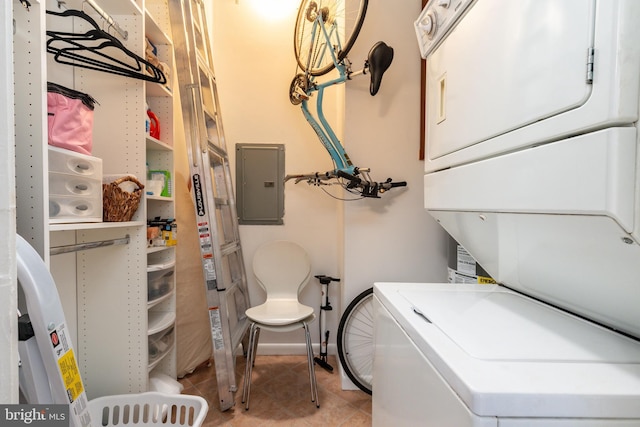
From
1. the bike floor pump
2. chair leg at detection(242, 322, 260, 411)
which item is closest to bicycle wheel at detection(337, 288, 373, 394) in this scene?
the bike floor pump

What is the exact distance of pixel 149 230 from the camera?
4.98 ft

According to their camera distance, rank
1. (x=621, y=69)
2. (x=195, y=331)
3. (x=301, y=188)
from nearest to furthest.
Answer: (x=621, y=69) < (x=195, y=331) < (x=301, y=188)

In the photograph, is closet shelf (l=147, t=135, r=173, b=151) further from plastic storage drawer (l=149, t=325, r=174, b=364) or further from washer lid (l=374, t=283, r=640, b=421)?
washer lid (l=374, t=283, r=640, b=421)

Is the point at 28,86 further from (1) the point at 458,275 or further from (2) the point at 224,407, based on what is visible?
(1) the point at 458,275

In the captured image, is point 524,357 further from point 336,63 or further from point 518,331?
point 336,63

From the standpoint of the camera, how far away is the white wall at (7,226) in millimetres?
452

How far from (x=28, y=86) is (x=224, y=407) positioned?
167cm

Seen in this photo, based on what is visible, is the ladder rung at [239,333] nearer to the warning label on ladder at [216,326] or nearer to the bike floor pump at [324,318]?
the warning label on ladder at [216,326]

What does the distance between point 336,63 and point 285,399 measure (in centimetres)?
209

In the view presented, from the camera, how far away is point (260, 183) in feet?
7.43

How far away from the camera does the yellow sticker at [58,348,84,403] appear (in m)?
0.64

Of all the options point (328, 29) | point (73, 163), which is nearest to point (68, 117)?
point (73, 163)

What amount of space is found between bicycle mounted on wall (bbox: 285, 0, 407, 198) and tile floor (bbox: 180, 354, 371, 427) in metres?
1.29

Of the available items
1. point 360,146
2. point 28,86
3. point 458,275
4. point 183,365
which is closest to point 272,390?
point 183,365
